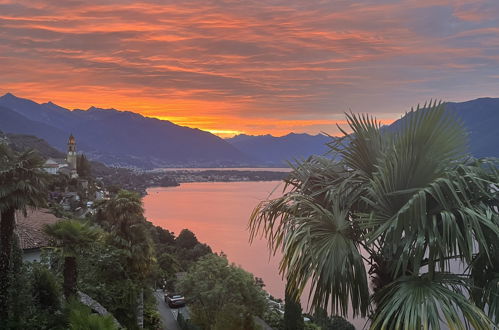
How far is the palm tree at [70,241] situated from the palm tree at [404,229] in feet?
30.6

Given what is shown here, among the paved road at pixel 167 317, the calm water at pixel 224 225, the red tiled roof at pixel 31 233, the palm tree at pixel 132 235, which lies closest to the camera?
the red tiled roof at pixel 31 233

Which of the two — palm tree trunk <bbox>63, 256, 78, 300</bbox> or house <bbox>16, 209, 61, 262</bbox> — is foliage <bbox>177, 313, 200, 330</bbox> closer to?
house <bbox>16, 209, 61, 262</bbox>

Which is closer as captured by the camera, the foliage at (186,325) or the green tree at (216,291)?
the green tree at (216,291)

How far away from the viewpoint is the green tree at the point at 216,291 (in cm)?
2369

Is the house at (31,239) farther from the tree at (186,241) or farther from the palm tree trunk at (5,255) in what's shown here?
the tree at (186,241)

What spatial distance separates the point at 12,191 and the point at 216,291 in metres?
14.5

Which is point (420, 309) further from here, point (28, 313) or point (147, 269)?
point (147, 269)

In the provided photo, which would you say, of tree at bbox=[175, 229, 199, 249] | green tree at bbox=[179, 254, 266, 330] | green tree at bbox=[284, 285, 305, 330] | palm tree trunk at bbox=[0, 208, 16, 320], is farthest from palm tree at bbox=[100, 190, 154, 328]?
tree at bbox=[175, 229, 199, 249]

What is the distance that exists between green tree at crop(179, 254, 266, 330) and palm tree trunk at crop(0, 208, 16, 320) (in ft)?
42.4

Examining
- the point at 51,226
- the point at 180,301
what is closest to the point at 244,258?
the point at 180,301

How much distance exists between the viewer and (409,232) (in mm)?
3938

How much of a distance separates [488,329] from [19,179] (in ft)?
34.4

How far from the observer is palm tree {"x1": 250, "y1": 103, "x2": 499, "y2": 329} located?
3.72m

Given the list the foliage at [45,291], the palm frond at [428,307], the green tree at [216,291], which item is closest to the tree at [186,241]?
the green tree at [216,291]
